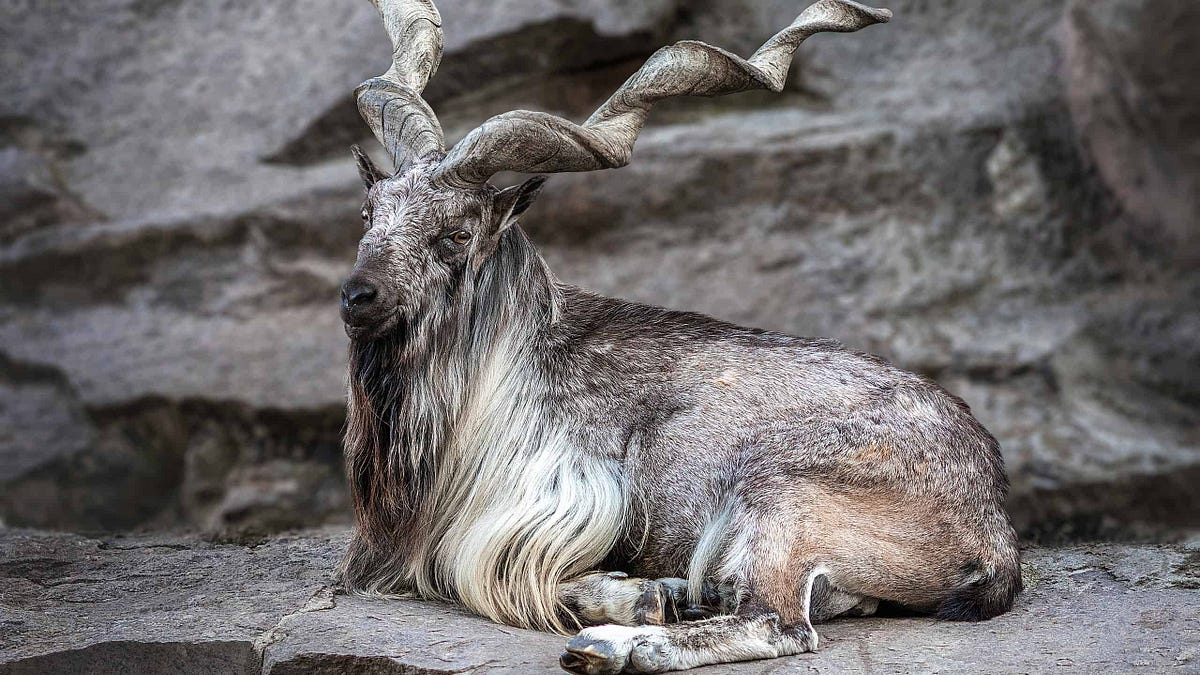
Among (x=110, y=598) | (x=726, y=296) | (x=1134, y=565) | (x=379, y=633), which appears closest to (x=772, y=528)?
(x=379, y=633)

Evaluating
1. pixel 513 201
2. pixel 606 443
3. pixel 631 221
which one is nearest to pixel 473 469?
pixel 606 443

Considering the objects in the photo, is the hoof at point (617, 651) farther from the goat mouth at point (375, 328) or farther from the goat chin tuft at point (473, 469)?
the goat mouth at point (375, 328)

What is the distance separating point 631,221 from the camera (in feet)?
32.9

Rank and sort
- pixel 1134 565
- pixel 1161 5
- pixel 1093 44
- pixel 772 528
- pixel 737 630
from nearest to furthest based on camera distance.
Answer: pixel 737 630 < pixel 772 528 < pixel 1134 565 < pixel 1161 5 < pixel 1093 44

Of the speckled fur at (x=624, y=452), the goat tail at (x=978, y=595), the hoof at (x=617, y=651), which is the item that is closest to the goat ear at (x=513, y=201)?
the speckled fur at (x=624, y=452)

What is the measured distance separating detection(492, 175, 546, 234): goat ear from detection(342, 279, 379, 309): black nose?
2.28ft

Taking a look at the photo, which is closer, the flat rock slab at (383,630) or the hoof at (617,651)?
the hoof at (617,651)

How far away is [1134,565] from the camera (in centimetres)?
586

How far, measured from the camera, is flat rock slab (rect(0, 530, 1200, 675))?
14.5 feet

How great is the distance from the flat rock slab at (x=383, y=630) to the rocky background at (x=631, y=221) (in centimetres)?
384

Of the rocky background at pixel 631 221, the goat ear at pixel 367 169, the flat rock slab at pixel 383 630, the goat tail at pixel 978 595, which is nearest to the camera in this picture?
the flat rock slab at pixel 383 630

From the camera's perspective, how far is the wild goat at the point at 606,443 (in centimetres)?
486

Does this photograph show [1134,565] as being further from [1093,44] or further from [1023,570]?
[1093,44]

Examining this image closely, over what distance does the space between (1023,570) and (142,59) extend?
7941 mm
